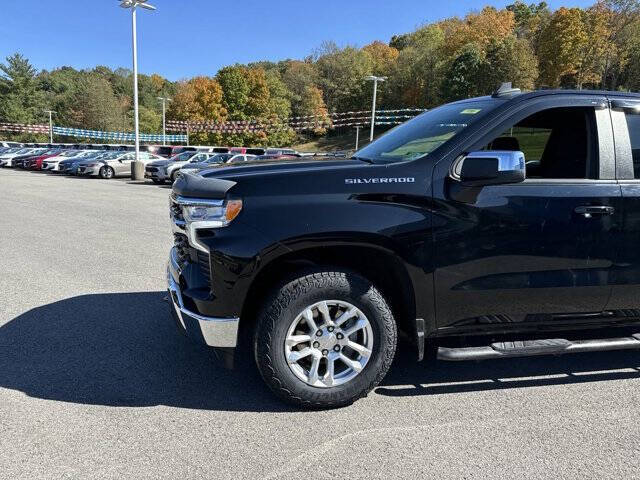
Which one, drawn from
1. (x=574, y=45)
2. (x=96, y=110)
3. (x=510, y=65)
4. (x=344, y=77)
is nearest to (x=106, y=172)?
(x=510, y=65)

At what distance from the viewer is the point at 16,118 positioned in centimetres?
8112

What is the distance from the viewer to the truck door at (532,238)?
295 centimetres

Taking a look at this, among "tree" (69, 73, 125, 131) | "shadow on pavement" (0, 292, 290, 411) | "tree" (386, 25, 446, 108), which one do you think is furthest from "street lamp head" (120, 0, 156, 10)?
"tree" (69, 73, 125, 131)

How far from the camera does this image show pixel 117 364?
3.58 metres

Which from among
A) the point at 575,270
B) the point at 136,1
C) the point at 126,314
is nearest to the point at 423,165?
the point at 575,270

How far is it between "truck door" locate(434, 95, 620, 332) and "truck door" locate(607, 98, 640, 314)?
0.19 ft

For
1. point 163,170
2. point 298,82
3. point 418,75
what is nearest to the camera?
point 163,170

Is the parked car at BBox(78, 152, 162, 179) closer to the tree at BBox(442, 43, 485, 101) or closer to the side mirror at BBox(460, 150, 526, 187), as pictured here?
the side mirror at BBox(460, 150, 526, 187)

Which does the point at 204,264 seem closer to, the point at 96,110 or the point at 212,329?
the point at 212,329

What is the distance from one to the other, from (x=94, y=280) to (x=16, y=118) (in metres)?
91.2

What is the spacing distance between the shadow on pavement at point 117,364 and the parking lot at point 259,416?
0.04 feet

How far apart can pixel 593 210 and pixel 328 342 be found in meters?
1.84

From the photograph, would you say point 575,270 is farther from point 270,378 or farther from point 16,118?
point 16,118

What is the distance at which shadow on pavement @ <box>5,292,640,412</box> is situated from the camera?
3160 millimetres
